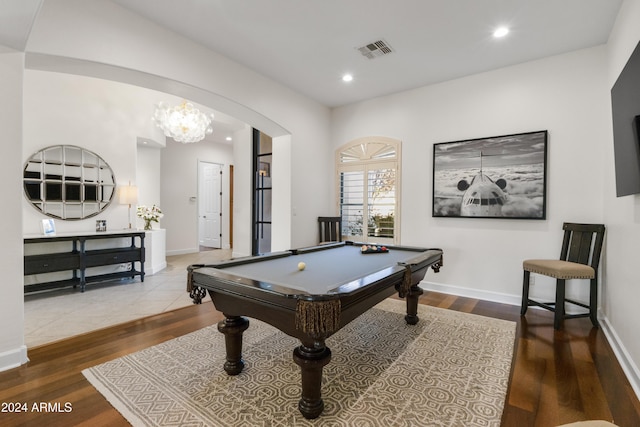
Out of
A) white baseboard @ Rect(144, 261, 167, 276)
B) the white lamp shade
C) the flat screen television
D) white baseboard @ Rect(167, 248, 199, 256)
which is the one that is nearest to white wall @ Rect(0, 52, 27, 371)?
the white lamp shade

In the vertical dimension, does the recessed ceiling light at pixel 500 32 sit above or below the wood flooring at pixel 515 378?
above

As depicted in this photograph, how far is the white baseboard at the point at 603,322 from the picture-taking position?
2066mm

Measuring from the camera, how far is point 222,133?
24.3 feet

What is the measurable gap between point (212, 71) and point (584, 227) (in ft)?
14.5

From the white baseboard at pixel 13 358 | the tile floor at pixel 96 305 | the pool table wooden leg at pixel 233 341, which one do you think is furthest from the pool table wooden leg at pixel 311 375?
the tile floor at pixel 96 305

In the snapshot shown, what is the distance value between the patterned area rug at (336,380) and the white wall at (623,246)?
0.77m

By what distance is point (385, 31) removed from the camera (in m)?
3.05

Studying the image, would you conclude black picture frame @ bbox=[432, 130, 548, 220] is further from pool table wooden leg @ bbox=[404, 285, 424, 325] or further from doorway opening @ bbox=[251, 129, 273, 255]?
doorway opening @ bbox=[251, 129, 273, 255]

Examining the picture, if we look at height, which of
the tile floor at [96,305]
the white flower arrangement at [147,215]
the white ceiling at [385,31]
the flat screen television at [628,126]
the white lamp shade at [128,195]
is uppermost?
the white ceiling at [385,31]

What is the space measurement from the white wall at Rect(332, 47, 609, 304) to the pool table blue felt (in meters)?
1.39

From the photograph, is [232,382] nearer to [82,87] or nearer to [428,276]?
[428,276]

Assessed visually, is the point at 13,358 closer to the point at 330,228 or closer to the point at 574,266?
the point at 330,228

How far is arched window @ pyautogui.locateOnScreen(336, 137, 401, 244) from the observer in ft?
15.3

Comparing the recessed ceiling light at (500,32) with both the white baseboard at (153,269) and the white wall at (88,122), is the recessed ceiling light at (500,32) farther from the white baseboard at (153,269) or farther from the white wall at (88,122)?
the white baseboard at (153,269)
